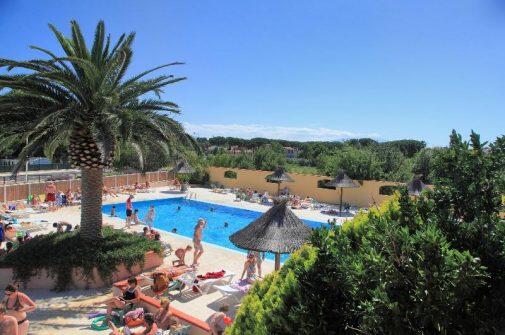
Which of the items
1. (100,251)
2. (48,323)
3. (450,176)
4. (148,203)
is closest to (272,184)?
(148,203)

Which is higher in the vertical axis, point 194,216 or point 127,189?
point 127,189

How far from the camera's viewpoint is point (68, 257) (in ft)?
35.2

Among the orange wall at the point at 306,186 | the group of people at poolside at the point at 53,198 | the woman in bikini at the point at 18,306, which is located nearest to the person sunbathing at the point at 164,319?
the woman in bikini at the point at 18,306

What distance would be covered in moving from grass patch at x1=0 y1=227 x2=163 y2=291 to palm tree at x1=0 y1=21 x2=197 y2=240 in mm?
579

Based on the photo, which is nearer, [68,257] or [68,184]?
[68,257]

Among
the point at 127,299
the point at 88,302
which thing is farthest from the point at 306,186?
the point at 127,299

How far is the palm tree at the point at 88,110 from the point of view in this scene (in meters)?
10.4

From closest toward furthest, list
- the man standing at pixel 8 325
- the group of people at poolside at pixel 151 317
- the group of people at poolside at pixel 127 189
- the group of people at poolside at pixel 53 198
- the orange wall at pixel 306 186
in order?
the man standing at pixel 8 325, the group of people at poolside at pixel 151 317, the group of people at poolside at pixel 53 198, the group of people at poolside at pixel 127 189, the orange wall at pixel 306 186

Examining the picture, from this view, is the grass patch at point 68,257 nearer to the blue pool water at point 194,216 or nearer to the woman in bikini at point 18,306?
the woman in bikini at point 18,306

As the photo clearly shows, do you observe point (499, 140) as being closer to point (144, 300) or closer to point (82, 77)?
point (144, 300)

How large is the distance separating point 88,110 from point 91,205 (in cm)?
274

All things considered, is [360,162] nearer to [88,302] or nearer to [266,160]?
[266,160]

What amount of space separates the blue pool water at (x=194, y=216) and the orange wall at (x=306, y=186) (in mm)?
5924

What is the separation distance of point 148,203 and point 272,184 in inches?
362
